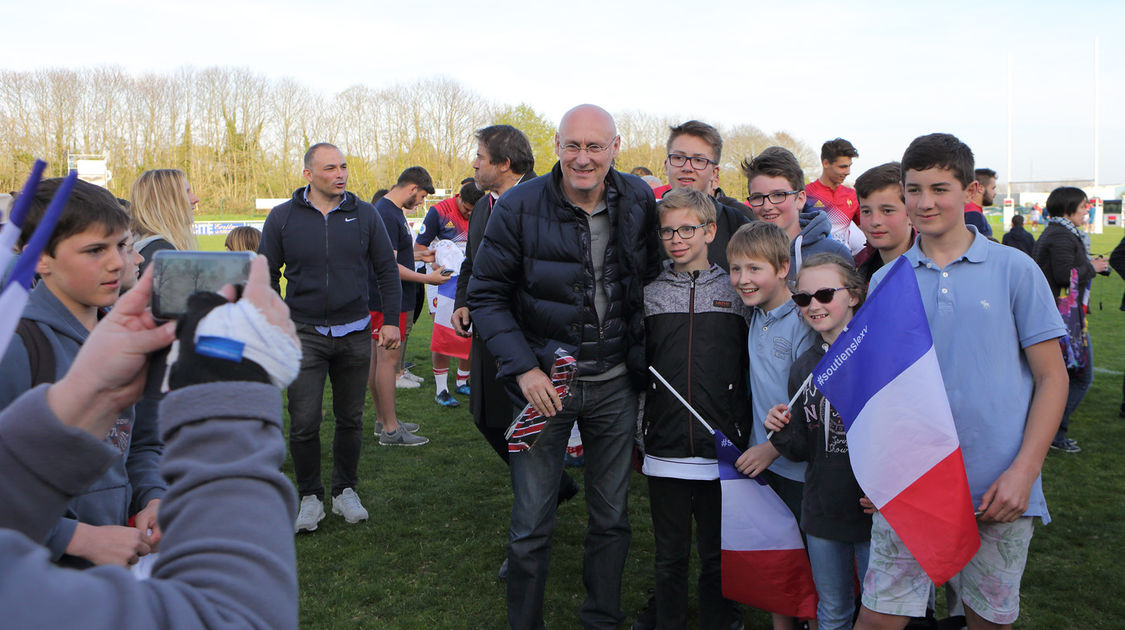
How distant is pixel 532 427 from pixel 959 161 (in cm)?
188

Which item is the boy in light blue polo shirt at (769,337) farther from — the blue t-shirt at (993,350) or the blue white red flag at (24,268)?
the blue white red flag at (24,268)

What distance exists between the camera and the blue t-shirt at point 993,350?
2547 millimetres

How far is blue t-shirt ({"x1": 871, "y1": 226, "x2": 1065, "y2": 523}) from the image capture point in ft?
8.36

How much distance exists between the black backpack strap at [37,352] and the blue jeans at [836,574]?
2.51m

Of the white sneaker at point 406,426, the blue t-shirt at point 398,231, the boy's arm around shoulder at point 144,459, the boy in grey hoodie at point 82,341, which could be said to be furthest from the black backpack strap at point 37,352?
the white sneaker at point 406,426

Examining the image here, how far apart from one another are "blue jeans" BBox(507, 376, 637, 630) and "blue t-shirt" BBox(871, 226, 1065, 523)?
4.44 feet

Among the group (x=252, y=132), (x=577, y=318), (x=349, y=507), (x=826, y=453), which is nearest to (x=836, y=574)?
(x=826, y=453)

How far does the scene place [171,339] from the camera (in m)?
1.03

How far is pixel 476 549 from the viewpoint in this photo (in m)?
4.56

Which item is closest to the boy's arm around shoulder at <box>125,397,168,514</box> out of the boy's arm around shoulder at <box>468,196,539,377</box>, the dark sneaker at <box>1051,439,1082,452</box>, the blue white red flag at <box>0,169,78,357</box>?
the boy's arm around shoulder at <box>468,196,539,377</box>

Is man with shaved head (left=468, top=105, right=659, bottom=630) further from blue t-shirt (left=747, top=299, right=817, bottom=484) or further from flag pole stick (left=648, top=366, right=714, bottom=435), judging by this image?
blue t-shirt (left=747, top=299, right=817, bottom=484)

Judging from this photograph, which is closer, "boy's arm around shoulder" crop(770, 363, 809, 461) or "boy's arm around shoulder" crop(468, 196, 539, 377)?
"boy's arm around shoulder" crop(770, 363, 809, 461)

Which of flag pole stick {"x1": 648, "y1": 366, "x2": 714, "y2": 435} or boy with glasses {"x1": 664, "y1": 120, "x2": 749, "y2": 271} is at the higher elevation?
boy with glasses {"x1": 664, "y1": 120, "x2": 749, "y2": 271}

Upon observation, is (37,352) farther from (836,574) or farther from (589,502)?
(836,574)
